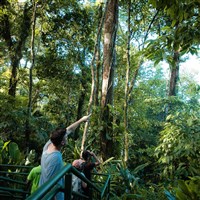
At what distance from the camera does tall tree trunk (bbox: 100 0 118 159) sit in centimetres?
737

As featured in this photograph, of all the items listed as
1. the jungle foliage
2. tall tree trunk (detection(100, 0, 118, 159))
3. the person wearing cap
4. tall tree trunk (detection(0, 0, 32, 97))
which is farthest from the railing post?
tall tree trunk (detection(0, 0, 32, 97))

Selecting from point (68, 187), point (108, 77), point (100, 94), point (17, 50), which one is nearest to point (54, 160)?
point (68, 187)

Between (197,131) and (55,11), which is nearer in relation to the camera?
(197,131)

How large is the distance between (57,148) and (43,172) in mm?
259

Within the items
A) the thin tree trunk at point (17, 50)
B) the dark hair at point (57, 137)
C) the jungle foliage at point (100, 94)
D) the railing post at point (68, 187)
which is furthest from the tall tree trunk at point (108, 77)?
the railing post at point (68, 187)

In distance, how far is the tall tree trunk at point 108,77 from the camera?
737cm

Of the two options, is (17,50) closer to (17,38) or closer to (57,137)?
(17,38)

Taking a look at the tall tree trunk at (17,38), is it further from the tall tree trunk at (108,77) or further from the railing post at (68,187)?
the railing post at (68,187)

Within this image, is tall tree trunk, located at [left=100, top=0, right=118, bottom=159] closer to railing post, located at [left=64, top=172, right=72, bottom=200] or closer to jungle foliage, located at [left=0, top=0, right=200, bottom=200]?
jungle foliage, located at [left=0, top=0, right=200, bottom=200]

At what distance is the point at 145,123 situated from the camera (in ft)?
35.7

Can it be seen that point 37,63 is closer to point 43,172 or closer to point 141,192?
point 141,192

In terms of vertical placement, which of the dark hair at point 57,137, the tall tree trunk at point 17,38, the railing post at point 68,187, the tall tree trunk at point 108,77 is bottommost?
the railing post at point 68,187

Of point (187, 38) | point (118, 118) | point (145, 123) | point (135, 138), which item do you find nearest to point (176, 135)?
point (118, 118)

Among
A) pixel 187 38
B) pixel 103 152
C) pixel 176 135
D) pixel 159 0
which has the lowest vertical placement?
pixel 103 152
